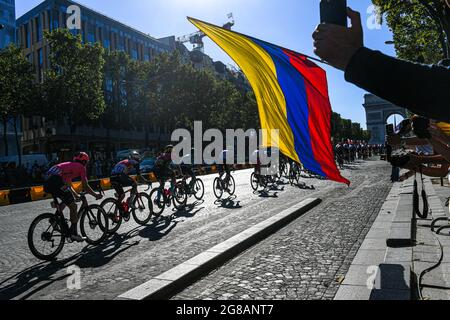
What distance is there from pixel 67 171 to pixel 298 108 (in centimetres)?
598

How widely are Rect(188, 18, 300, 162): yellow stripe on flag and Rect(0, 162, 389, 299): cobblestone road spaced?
2338 millimetres

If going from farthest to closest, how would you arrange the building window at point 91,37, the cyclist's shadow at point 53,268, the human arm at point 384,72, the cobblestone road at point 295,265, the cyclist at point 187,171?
1. the building window at point 91,37
2. the cyclist at point 187,171
3. the cyclist's shadow at point 53,268
4. the cobblestone road at point 295,265
5. the human arm at point 384,72

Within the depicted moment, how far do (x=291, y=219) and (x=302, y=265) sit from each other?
152 inches

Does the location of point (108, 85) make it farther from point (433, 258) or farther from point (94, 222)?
point (433, 258)

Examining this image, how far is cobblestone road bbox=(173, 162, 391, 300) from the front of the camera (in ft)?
14.7

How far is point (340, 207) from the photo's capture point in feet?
35.3

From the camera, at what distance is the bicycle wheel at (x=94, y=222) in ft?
26.0

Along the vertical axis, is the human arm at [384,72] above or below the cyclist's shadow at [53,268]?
above

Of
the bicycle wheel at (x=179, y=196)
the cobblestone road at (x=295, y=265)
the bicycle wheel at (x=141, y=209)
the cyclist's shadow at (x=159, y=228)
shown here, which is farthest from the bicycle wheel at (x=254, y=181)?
the cobblestone road at (x=295, y=265)

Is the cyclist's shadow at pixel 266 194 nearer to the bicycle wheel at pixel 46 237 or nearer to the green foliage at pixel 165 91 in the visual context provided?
the bicycle wheel at pixel 46 237

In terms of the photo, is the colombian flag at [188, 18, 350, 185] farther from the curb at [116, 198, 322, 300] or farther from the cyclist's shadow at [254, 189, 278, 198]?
the cyclist's shadow at [254, 189, 278, 198]

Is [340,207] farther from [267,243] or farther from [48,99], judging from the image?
[48,99]

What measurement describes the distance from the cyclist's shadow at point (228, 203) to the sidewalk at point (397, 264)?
16.1 feet
